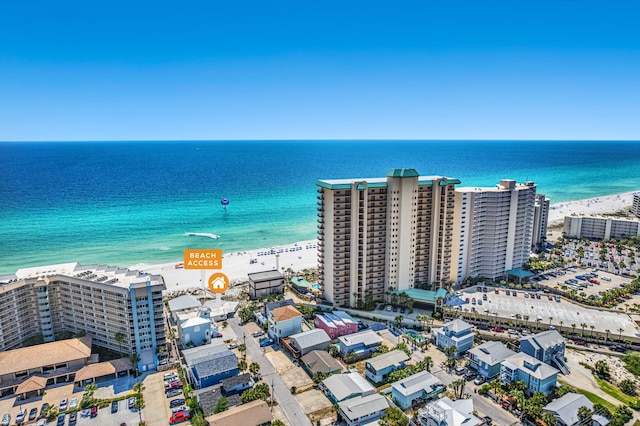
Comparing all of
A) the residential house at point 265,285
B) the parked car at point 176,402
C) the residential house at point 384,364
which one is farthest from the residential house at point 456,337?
the parked car at point 176,402

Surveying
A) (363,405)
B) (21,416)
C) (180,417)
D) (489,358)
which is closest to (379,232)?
(489,358)

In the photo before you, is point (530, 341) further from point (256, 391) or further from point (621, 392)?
point (256, 391)

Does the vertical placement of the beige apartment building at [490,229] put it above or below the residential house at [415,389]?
above

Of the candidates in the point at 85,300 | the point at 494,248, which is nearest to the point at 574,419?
the point at 494,248

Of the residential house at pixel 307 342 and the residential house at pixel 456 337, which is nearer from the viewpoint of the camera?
the residential house at pixel 307 342

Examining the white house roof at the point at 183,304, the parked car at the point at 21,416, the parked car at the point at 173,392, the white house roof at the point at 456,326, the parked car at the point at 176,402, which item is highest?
the white house roof at the point at 456,326

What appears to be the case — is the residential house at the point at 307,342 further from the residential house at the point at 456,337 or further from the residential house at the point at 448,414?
the residential house at the point at 448,414
